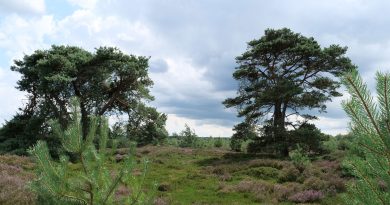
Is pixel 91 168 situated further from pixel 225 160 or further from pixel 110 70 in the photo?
pixel 110 70

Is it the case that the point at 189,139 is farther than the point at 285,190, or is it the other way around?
the point at 189,139

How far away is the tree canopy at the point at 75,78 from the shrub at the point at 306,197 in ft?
70.5

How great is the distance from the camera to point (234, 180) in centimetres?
2409

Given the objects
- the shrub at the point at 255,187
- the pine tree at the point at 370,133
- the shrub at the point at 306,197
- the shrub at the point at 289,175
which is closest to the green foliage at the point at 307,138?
the shrub at the point at 289,175

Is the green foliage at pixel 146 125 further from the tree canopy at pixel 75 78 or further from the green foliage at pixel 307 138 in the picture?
the green foliage at pixel 307 138

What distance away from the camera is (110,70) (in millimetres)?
36969

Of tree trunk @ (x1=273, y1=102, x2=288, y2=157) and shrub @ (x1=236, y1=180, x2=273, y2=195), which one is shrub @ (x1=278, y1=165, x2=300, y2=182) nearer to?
shrub @ (x1=236, y1=180, x2=273, y2=195)

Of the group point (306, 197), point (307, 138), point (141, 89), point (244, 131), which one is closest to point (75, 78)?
point (141, 89)

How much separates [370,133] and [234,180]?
2164cm

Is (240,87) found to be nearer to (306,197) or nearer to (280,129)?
(280,129)

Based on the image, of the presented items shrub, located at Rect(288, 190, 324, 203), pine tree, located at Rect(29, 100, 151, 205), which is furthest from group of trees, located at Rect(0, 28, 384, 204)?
pine tree, located at Rect(29, 100, 151, 205)

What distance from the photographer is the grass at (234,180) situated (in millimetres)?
18391

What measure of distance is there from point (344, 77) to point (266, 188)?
1894 centimetres

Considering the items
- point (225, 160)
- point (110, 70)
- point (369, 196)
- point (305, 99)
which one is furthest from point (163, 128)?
point (369, 196)
